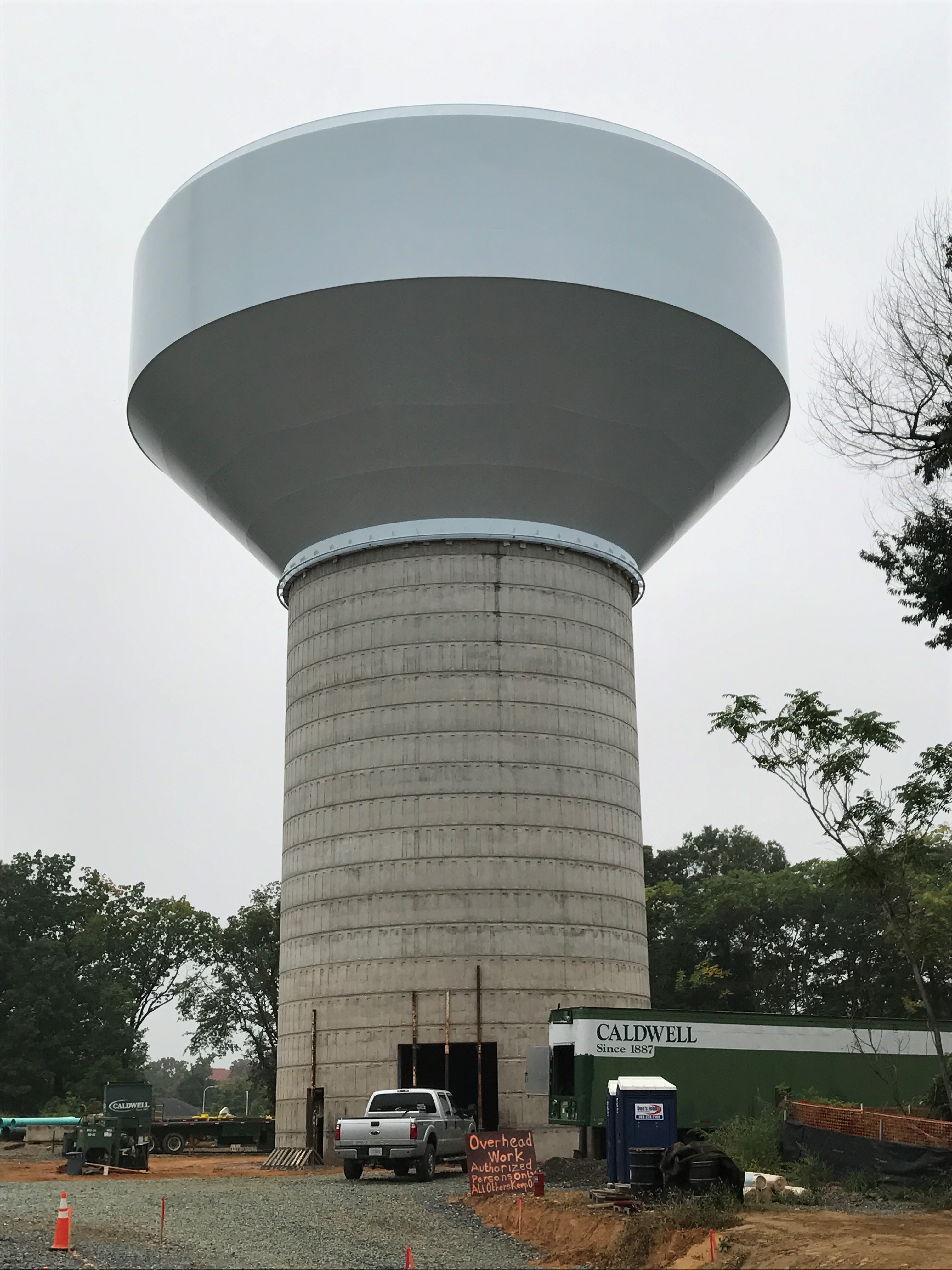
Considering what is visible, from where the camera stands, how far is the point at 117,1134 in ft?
95.7

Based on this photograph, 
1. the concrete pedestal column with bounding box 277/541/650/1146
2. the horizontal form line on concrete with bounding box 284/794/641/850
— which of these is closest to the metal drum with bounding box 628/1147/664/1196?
the concrete pedestal column with bounding box 277/541/650/1146

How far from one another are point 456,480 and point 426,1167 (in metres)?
13.0

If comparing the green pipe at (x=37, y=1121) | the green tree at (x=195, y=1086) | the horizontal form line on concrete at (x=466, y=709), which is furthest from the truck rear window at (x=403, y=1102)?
the green tree at (x=195, y=1086)

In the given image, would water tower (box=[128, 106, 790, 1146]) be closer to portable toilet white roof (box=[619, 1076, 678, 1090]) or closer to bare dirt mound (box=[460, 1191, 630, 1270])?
portable toilet white roof (box=[619, 1076, 678, 1090])

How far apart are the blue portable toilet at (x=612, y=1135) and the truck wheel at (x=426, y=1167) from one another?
4718 mm

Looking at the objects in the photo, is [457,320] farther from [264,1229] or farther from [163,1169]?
[163,1169]

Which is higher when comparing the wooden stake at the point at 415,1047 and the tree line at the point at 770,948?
the tree line at the point at 770,948

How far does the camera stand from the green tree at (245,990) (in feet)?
205

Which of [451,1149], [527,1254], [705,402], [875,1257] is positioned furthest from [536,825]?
[875,1257]

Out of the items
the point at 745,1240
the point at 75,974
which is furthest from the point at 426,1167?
the point at 75,974

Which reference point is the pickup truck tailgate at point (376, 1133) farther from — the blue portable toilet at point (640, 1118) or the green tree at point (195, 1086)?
the green tree at point (195, 1086)

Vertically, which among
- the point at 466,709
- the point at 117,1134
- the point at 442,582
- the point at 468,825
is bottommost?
the point at 117,1134

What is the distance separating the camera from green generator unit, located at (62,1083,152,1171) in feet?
95.7

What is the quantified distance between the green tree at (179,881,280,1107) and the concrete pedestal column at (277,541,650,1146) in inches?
1323
